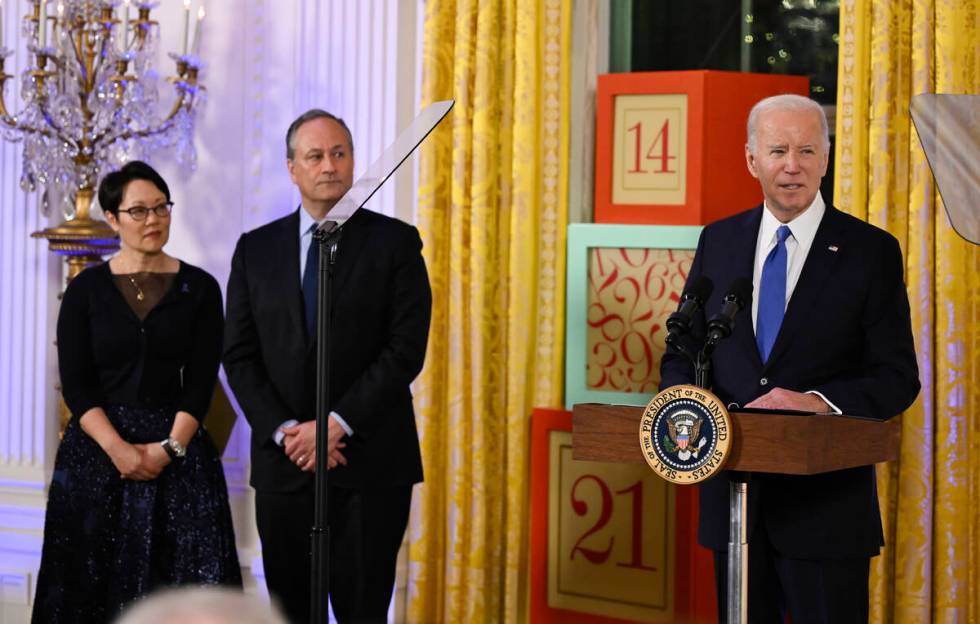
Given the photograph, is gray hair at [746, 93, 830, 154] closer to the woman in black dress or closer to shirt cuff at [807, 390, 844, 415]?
shirt cuff at [807, 390, 844, 415]

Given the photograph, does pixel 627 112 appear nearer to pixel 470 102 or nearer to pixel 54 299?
pixel 470 102

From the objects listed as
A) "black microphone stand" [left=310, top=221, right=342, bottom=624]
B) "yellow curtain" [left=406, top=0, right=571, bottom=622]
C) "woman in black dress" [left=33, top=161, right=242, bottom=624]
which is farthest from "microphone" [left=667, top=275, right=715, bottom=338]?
"woman in black dress" [left=33, top=161, right=242, bottom=624]

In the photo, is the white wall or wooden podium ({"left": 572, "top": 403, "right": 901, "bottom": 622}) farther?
the white wall

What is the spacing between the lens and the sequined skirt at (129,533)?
3635 mm

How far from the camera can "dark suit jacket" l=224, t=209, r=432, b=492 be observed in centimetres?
319

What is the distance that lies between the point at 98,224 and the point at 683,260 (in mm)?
2060

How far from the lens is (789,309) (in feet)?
8.73

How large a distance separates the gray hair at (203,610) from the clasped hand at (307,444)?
2.12 m

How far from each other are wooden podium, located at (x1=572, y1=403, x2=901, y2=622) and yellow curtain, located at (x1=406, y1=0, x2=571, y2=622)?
5.74ft

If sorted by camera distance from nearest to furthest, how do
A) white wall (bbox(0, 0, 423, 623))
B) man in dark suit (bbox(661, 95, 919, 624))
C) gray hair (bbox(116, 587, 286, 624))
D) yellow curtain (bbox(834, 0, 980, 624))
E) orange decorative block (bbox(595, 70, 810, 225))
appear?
gray hair (bbox(116, 587, 286, 624)) → man in dark suit (bbox(661, 95, 919, 624)) → yellow curtain (bbox(834, 0, 980, 624)) → orange decorative block (bbox(595, 70, 810, 225)) → white wall (bbox(0, 0, 423, 623))

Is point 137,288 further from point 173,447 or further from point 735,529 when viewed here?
point 735,529

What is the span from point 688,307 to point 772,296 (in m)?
0.50

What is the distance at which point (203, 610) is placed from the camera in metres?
0.97

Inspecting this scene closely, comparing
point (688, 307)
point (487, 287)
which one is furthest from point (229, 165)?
point (688, 307)
